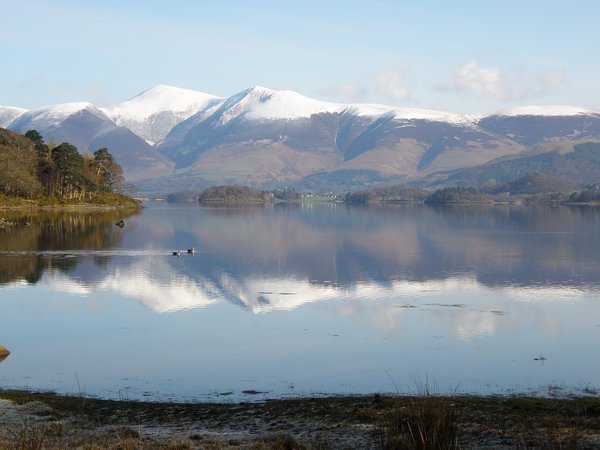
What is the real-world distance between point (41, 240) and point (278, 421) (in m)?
60.5

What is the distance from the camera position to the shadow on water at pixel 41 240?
5369 cm

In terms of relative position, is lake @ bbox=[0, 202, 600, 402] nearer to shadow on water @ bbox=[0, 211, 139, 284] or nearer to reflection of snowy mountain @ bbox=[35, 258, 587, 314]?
reflection of snowy mountain @ bbox=[35, 258, 587, 314]

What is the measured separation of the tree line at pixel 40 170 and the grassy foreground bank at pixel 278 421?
4307 inches

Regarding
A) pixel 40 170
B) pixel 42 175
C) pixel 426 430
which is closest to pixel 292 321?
pixel 426 430

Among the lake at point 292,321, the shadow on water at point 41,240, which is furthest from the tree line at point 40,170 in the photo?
the lake at point 292,321

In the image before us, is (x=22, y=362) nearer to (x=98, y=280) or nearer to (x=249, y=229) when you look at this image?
(x=98, y=280)

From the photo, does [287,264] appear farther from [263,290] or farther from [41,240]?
[41,240]

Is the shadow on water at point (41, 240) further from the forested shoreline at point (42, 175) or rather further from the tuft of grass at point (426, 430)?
the tuft of grass at point (426, 430)

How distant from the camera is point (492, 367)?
87.0 feet

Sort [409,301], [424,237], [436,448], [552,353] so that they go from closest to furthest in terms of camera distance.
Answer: [436,448] → [552,353] → [409,301] → [424,237]

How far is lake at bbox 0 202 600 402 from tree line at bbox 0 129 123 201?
56631 mm

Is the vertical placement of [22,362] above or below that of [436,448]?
below

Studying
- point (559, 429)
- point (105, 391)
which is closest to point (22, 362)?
point (105, 391)

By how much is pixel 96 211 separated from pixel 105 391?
122 meters
